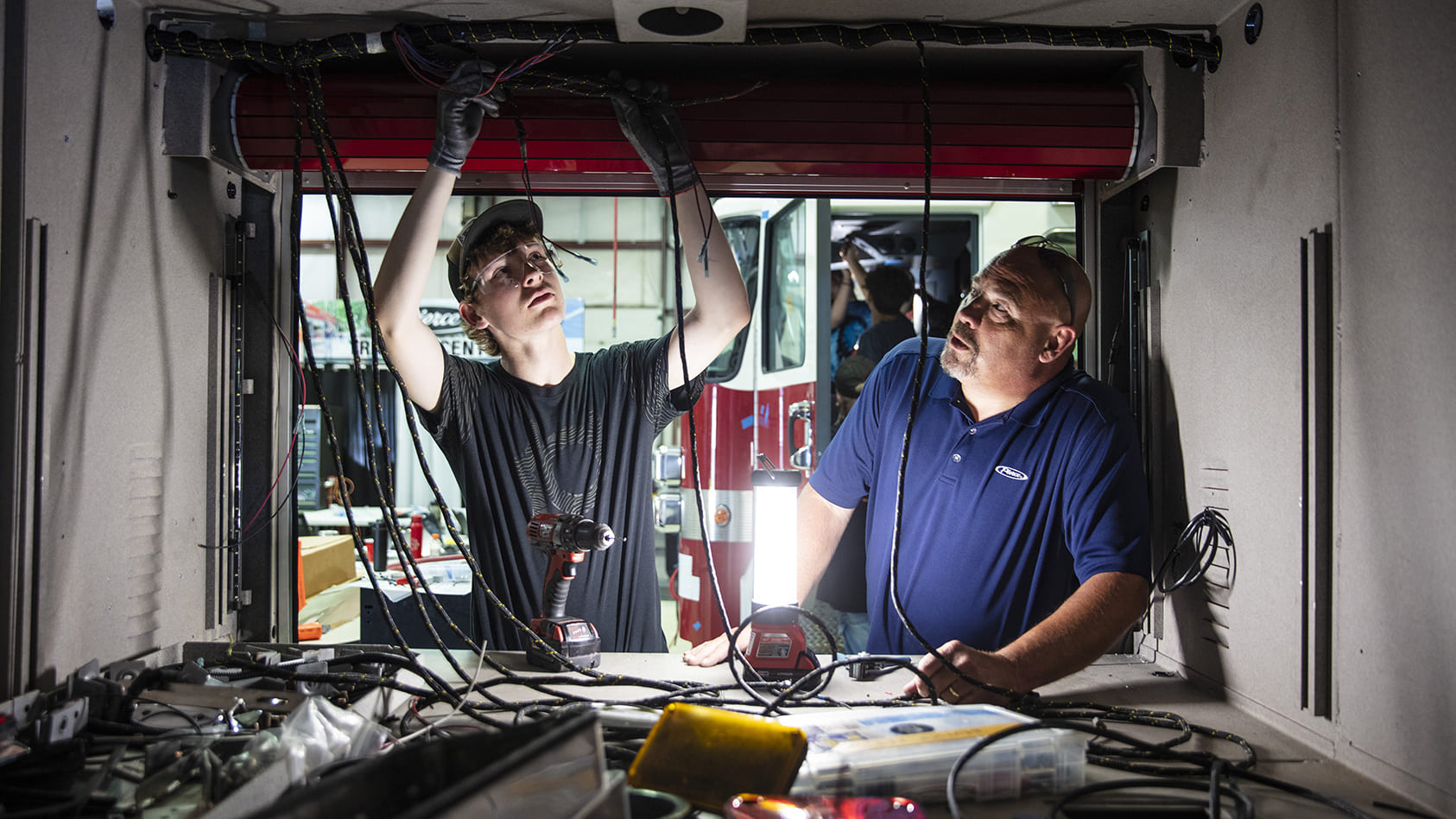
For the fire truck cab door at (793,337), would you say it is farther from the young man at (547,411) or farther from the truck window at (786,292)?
the young man at (547,411)

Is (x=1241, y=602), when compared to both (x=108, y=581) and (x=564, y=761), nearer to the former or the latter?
(x=564, y=761)

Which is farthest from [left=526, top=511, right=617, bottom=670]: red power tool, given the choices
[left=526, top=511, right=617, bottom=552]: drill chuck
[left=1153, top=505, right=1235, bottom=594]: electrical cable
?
[left=1153, top=505, right=1235, bottom=594]: electrical cable

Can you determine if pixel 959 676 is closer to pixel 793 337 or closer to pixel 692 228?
pixel 692 228

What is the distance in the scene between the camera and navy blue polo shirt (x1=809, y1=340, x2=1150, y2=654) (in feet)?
6.22

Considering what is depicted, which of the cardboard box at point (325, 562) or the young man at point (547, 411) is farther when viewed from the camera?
the cardboard box at point (325, 562)

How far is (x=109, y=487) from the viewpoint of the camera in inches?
63.8

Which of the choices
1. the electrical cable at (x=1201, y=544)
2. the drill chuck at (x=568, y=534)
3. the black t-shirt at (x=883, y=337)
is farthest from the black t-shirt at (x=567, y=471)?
the black t-shirt at (x=883, y=337)

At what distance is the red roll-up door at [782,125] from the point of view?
72.9 inches

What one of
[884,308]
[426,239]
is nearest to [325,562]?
[426,239]

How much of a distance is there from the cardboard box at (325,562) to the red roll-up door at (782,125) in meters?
2.34

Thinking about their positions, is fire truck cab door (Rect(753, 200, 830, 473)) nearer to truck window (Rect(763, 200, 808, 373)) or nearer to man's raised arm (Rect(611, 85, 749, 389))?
truck window (Rect(763, 200, 808, 373))

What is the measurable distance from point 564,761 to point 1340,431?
4.49 feet

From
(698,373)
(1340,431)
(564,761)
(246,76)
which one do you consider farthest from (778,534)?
(246,76)

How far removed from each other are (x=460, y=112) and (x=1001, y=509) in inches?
61.8
